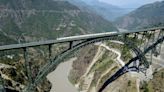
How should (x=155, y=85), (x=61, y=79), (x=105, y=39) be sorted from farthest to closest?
1. (x=61, y=79)
2. (x=155, y=85)
3. (x=105, y=39)

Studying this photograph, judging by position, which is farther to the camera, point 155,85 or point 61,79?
point 61,79

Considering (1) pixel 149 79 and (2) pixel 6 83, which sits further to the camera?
(1) pixel 149 79

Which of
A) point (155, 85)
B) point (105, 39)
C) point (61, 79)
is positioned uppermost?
point (105, 39)

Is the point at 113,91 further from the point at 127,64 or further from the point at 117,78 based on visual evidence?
the point at 127,64

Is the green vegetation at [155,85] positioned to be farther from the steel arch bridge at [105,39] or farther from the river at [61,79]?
the river at [61,79]

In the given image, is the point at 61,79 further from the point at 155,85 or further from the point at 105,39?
the point at 105,39

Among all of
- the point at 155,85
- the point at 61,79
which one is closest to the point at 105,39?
the point at 155,85

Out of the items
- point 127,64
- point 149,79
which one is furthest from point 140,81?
point 127,64

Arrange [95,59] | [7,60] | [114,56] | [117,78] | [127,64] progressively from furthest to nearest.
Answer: [95,59] → [114,56] → [127,64] → [117,78] → [7,60]
